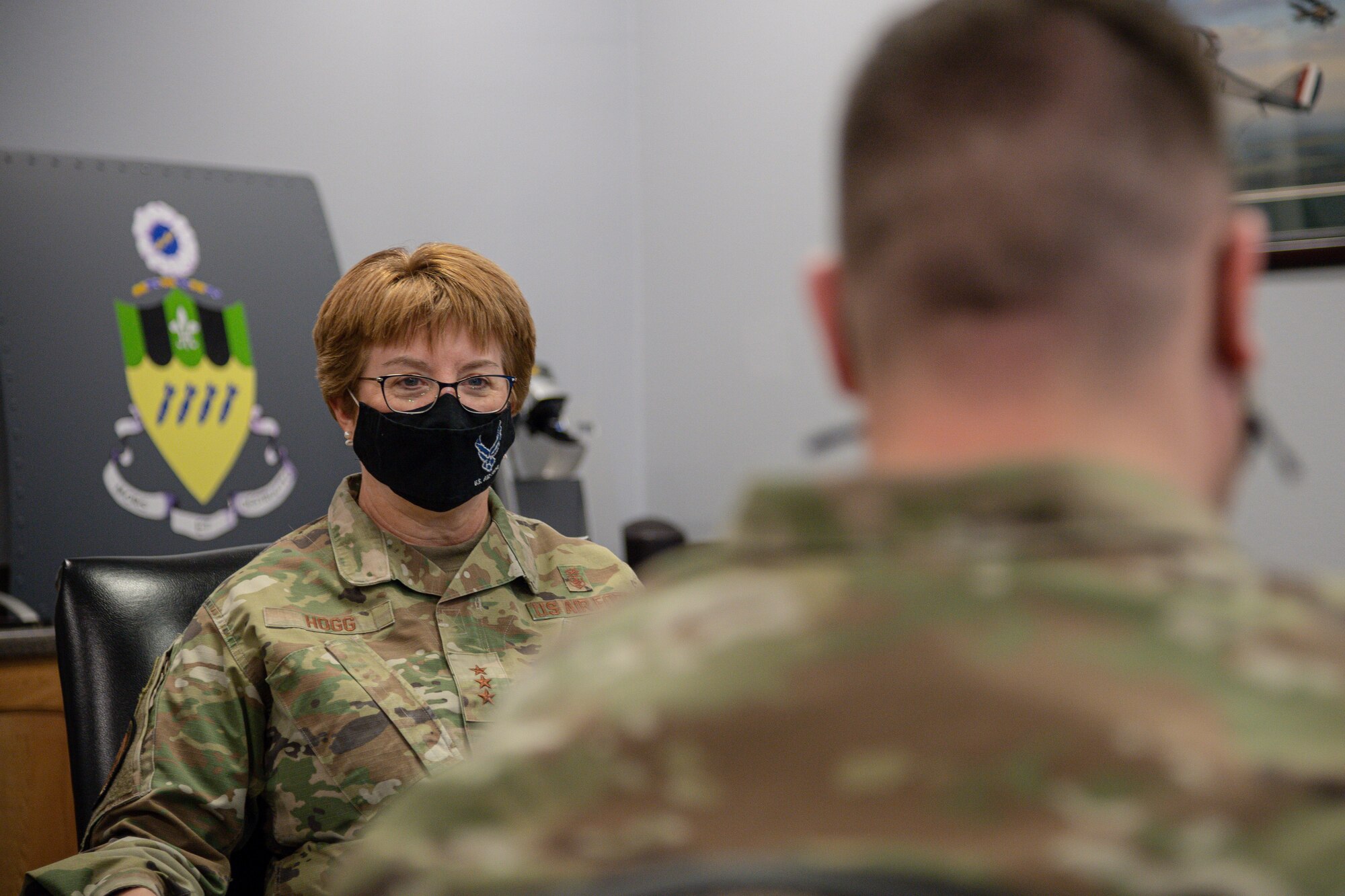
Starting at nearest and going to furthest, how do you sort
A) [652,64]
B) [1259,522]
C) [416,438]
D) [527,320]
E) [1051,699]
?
[1051,699] → [416,438] → [527,320] → [1259,522] → [652,64]

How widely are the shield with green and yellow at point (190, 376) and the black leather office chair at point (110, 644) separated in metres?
1.03

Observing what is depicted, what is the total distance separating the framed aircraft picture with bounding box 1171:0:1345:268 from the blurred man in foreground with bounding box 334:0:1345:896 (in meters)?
1.74

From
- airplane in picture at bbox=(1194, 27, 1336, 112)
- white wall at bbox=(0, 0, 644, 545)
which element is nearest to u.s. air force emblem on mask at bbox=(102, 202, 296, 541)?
white wall at bbox=(0, 0, 644, 545)

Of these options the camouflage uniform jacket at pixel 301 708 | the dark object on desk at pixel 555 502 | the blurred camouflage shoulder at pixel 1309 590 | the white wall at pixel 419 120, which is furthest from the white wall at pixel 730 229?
the blurred camouflage shoulder at pixel 1309 590

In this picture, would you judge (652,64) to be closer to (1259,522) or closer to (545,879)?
(1259,522)

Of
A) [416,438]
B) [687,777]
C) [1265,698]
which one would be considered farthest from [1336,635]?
[416,438]

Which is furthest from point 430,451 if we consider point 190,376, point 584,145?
point 584,145

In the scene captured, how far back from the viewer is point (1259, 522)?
221 cm

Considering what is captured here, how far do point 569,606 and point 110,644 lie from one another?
0.60 metres

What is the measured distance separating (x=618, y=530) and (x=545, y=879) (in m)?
3.18

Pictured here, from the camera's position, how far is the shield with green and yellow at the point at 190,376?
2.59 metres

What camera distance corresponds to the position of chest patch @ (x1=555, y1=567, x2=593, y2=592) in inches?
67.2

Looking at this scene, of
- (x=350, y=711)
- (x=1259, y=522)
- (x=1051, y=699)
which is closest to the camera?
(x=1051, y=699)

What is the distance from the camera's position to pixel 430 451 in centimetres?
161
